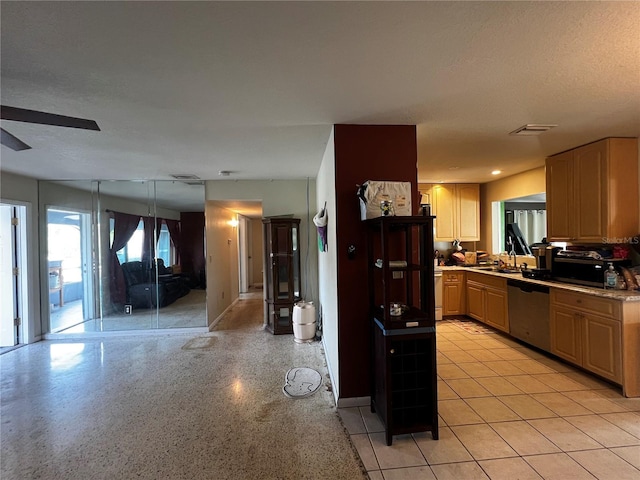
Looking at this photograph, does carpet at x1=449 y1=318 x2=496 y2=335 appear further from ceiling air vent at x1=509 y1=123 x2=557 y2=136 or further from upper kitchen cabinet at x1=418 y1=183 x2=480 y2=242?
ceiling air vent at x1=509 y1=123 x2=557 y2=136

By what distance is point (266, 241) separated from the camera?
4.63 metres

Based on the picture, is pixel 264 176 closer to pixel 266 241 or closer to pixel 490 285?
pixel 266 241

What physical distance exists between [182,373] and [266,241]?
214cm

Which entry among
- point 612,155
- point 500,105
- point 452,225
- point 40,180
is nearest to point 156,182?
point 40,180

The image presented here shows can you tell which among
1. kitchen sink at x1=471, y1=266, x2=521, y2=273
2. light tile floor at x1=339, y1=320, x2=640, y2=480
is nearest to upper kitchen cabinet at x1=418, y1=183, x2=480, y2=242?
kitchen sink at x1=471, y1=266, x2=521, y2=273

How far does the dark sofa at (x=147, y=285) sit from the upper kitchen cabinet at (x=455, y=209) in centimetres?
441

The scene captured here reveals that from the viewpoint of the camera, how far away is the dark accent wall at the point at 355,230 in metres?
2.45

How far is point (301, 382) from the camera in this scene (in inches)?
115

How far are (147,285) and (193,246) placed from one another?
3.09 ft

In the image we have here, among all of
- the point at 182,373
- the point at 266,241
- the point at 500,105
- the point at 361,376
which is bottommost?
the point at 182,373

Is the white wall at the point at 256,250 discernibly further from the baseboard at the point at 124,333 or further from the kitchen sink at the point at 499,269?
the kitchen sink at the point at 499,269

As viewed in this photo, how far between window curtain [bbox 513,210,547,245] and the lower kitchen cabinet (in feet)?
12.4

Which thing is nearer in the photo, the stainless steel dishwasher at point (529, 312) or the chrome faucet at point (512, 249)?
the stainless steel dishwasher at point (529, 312)

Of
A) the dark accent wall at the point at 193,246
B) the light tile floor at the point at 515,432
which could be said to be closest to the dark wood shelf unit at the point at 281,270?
the dark accent wall at the point at 193,246
